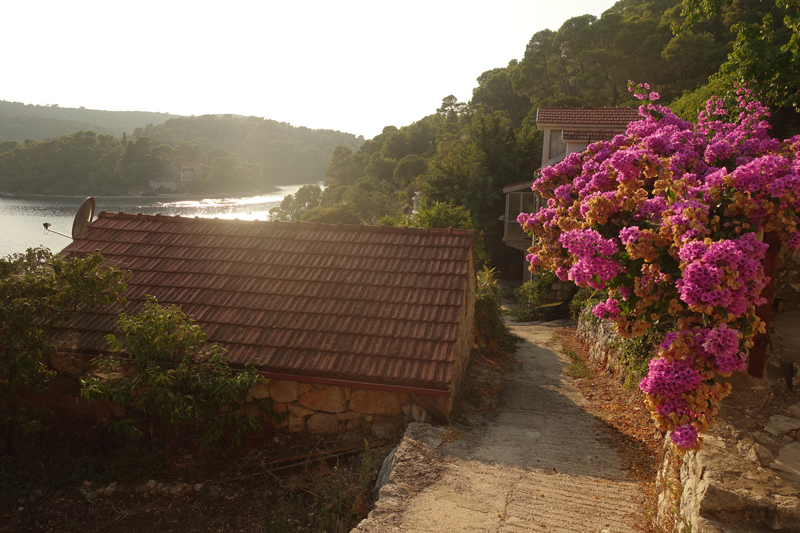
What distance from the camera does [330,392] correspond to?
6.65 metres

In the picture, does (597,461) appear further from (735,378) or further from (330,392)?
(330,392)

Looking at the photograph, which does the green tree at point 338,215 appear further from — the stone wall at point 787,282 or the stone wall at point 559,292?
the stone wall at point 787,282

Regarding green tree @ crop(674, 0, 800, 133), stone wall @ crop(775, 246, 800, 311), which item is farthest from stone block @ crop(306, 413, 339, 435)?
green tree @ crop(674, 0, 800, 133)

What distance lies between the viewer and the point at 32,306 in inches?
236

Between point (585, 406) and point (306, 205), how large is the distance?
6135 centimetres

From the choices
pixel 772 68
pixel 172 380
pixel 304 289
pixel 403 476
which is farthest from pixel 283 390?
pixel 772 68

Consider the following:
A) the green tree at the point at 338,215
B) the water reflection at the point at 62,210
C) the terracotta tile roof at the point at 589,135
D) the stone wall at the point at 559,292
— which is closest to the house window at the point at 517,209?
the terracotta tile roof at the point at 589,135

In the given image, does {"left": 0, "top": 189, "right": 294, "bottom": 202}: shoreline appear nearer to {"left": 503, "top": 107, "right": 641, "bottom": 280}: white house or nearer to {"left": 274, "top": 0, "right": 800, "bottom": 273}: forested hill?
{"left": 274, "top": 0, "right": 800, "bottom": 273}: forested hill

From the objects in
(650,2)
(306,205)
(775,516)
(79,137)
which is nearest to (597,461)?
(775,516)

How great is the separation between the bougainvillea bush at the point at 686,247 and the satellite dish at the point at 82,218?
368 inches

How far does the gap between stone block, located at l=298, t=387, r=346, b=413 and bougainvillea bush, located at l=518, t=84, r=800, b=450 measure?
328cm

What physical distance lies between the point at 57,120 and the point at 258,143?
143 feet

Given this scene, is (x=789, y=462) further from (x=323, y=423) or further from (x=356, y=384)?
(x=323, y=423)

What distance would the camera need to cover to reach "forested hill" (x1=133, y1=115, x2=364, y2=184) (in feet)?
383
